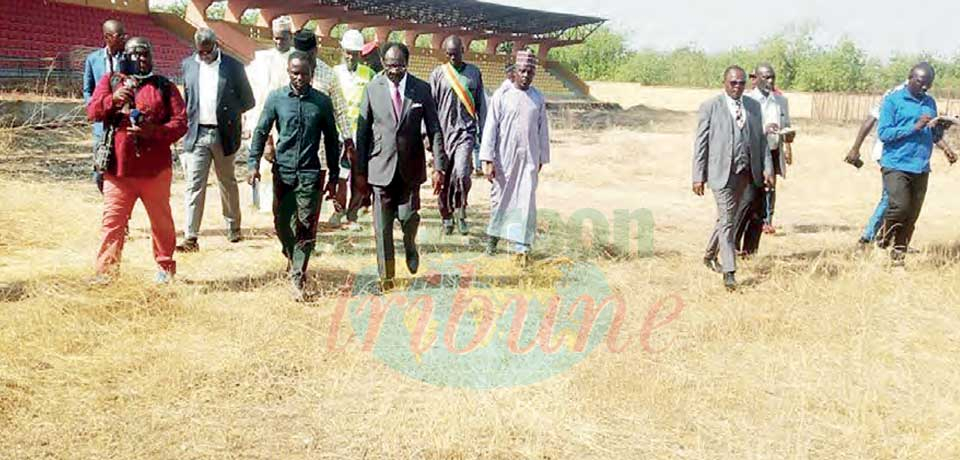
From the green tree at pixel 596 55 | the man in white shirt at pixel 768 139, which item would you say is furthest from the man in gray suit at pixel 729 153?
the green tree at pixel 596 55

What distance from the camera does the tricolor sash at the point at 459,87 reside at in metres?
6.89

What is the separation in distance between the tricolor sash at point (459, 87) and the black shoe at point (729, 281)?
99.9 inches

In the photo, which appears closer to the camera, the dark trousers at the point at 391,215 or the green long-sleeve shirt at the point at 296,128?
the green long-sleeve shirt at the point at 296,128

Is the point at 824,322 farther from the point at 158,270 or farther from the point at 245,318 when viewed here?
the point at 158,270

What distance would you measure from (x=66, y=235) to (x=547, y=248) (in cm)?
391

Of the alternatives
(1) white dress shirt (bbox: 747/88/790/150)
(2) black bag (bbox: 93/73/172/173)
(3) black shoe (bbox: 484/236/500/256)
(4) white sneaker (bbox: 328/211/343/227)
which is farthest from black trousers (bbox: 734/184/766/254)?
(2) black bag (bbox: 93/73/172/173)

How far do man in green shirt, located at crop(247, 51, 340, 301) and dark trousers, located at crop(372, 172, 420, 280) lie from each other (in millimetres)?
351

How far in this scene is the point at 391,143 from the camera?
5289mm

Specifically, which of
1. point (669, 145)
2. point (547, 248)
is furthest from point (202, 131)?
point (669, 145)

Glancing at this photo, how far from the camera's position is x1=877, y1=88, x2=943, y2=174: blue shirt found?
6.29 metres

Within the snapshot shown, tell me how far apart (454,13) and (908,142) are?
35616mm

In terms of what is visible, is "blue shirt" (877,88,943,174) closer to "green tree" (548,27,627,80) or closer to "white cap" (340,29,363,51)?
"white cap" (340,29,363,51)

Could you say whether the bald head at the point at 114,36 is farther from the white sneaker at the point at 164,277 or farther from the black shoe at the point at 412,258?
the black shoe at the point at 412,258

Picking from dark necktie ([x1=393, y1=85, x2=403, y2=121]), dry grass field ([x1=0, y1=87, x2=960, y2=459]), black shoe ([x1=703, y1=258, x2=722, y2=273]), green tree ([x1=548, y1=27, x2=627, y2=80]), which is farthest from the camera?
green tree ([x1=548, y1=27, x2=627, y2=80])
